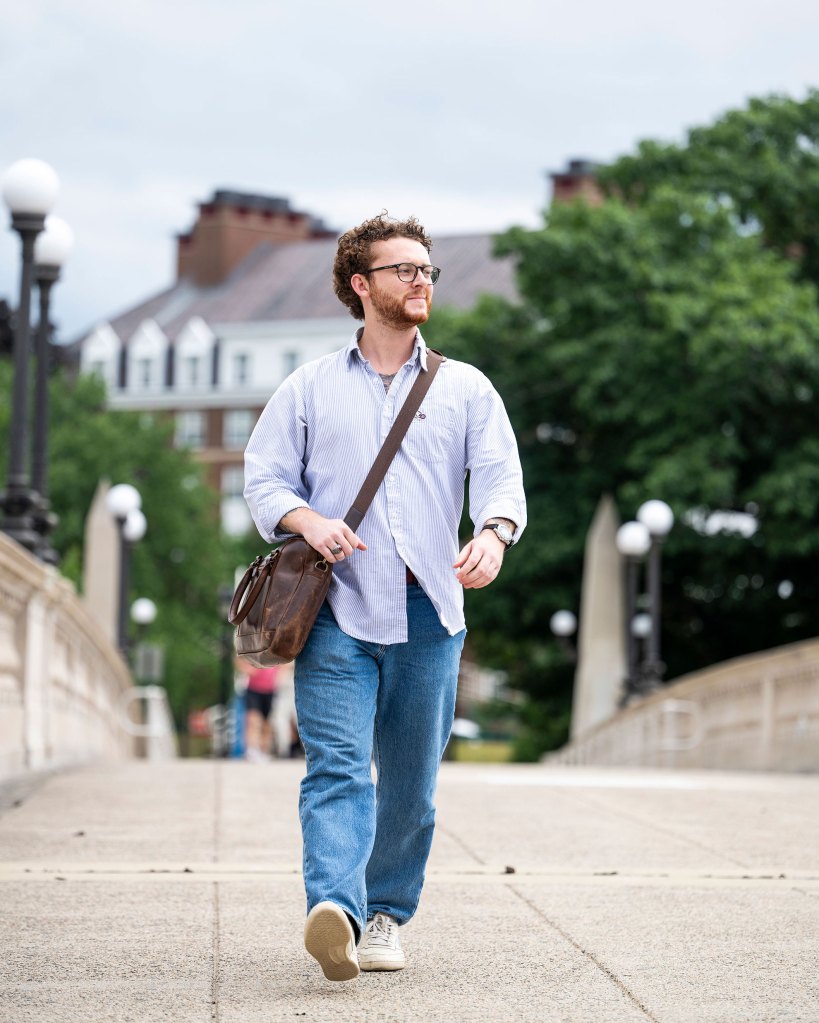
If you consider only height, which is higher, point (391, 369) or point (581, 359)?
point (581, 359)

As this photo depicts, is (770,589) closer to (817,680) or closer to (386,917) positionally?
(817,680)

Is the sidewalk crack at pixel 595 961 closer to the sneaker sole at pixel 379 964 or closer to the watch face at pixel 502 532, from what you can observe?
the sneaker sole at pixel 379 964

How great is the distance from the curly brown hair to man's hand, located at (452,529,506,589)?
2.55 feet

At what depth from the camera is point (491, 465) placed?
4.86m

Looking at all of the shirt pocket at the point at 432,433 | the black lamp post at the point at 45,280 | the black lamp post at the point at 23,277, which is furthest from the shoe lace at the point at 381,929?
the black lamp post at the point at 45,280

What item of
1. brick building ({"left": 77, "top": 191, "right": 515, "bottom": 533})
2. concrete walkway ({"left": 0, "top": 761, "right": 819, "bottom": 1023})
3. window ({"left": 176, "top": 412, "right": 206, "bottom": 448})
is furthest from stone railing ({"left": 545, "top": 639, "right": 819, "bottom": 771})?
window ({"left": 176, "top": 412, "right": 206, "bottom": 448})

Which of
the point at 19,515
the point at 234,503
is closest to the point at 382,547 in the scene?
the point at 19,515

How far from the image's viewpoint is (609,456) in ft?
110

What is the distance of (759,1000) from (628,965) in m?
0.52

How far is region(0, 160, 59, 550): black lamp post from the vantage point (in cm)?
1262

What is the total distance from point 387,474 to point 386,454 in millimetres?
70

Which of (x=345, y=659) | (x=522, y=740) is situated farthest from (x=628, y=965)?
(x=522, y=740)

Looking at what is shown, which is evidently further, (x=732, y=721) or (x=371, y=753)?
(x=732, y=721)

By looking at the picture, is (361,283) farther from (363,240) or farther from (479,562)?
(479,562)
